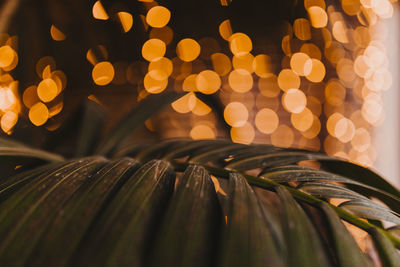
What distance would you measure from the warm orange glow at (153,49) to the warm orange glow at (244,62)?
0.37m

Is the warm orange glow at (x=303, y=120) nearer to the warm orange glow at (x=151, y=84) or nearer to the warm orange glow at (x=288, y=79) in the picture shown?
the warm orange glow at (x=288, y=79)

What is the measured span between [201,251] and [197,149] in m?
0.20

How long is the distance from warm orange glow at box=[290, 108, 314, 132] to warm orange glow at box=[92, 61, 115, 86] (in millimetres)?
951

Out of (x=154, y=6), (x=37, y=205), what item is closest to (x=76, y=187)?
(x=37, y=205)

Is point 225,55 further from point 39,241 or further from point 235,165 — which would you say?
point 39,241

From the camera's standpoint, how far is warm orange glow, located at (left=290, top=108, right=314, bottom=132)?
1.55 metres

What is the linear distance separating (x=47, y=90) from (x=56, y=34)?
0.79ft

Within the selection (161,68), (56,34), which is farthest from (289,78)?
(56,34)

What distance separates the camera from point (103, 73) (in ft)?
4.73

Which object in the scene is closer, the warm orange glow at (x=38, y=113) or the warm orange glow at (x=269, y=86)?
the warm orange glow at (x=38, y=113)

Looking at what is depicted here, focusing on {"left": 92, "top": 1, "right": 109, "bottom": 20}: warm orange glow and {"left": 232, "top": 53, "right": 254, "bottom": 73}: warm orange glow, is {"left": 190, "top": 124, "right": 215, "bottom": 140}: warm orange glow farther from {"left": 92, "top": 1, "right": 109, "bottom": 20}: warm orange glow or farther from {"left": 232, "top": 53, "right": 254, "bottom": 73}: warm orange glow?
{"left": 92, "top": 1, "right": 109, "bottom": 20}: warm orange glow

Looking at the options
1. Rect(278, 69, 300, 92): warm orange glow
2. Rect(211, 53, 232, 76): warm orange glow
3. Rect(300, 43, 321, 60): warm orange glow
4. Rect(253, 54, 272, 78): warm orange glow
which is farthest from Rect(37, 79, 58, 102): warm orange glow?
Rect(300, 43, 321, 60): warm orange glow

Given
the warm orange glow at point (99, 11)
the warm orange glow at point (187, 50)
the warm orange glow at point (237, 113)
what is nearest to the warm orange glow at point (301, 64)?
the warm orange glow at point (237, 113)

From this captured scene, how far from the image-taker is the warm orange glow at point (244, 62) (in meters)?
1.55
